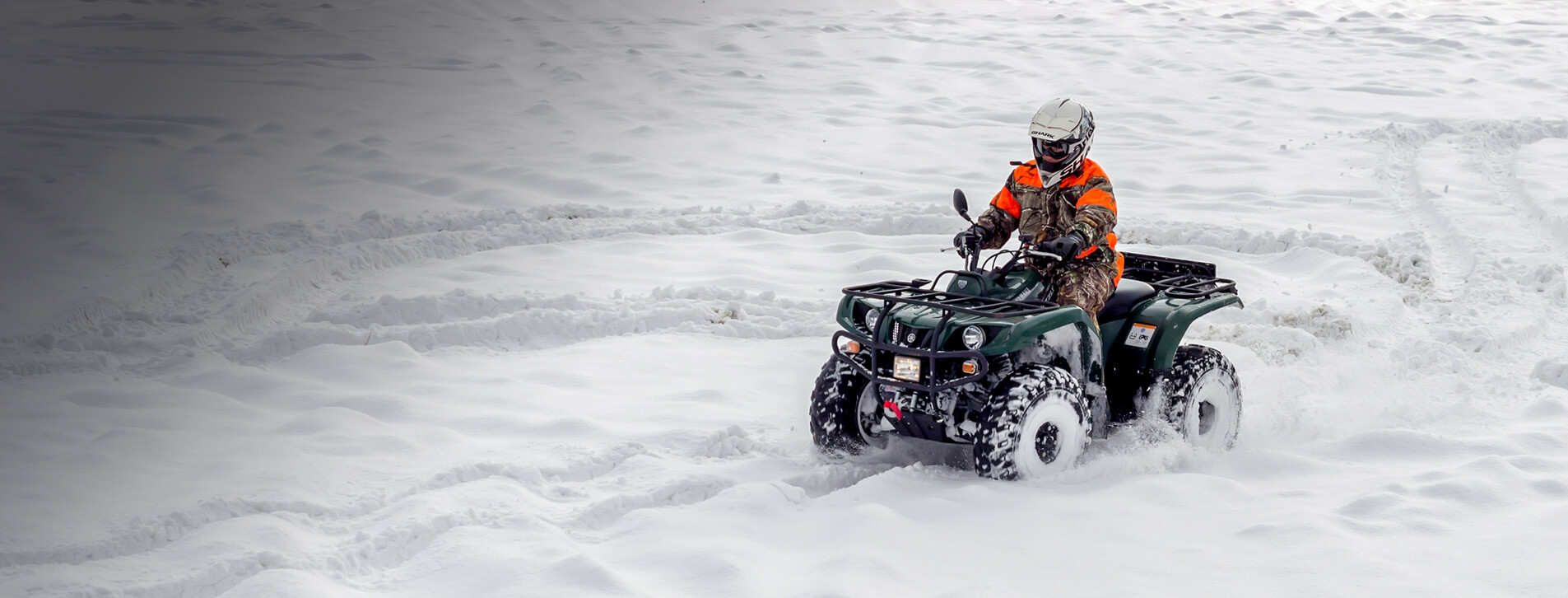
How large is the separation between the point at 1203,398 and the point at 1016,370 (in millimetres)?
1096

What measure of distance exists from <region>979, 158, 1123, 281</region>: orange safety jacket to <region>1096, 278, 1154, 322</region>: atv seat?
8 centimetres

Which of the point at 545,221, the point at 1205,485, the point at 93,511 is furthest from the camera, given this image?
the point at 545,221

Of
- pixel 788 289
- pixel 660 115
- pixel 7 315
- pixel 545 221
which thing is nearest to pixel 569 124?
pixel 660 115

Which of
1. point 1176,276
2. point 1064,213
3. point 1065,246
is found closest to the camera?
point 1065,246

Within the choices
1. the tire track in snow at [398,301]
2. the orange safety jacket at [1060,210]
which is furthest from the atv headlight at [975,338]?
the tire track in snow at [398,301]

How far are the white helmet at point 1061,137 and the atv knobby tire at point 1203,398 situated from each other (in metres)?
0.95

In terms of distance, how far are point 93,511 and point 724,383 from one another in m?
2.94

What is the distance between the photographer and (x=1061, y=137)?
533 cm

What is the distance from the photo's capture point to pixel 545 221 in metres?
9.64

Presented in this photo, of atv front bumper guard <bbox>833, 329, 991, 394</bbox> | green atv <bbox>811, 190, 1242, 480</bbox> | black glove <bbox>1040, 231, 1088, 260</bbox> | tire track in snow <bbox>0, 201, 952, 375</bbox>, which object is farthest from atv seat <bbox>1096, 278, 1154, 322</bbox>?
tire track in snow <bbox>0, 201, 952, 375</bbox>

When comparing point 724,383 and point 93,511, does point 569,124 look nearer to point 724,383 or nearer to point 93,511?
point 724,383

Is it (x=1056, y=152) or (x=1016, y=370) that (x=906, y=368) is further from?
(x=1056, y=152)

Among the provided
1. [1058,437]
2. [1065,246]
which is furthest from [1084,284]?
[1058,437]

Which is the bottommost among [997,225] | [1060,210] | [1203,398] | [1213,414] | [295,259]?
[295,259]
